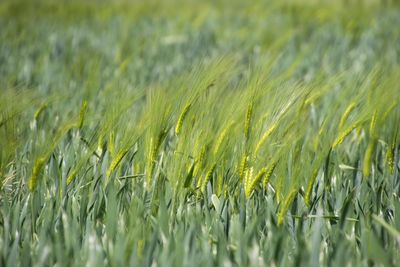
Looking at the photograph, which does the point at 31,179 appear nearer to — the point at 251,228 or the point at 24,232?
the point at 24,232

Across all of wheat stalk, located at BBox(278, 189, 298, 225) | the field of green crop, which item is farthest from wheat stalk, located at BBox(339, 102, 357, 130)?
wheat stalk, located at BBox(278, 189, 298, 225)

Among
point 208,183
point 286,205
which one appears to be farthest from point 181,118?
point 286,205

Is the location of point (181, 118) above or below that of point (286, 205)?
above

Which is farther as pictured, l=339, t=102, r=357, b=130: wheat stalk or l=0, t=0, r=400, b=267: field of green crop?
l=339, t=102, r=357, b=130: wheat stalk

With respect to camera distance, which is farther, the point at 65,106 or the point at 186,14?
the point at 186,14

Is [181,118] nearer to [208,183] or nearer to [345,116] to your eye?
[208,183]

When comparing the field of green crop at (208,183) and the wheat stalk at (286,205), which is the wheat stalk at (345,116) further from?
the wheat stalk at (286,205)

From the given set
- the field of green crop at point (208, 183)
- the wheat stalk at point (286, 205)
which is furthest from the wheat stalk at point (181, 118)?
the wheat stalk at point (286, 205)

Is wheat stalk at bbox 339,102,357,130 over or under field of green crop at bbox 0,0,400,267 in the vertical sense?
over

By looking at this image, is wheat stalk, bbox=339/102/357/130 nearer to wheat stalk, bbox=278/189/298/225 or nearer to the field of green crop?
the field of green crop

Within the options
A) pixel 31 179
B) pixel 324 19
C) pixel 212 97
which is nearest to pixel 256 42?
pixel 324 19

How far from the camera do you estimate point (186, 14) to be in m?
4.99

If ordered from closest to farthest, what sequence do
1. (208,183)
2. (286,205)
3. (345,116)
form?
1. (286,205)
2. (208,183)
3. (345,116)

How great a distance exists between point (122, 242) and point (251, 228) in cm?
28
